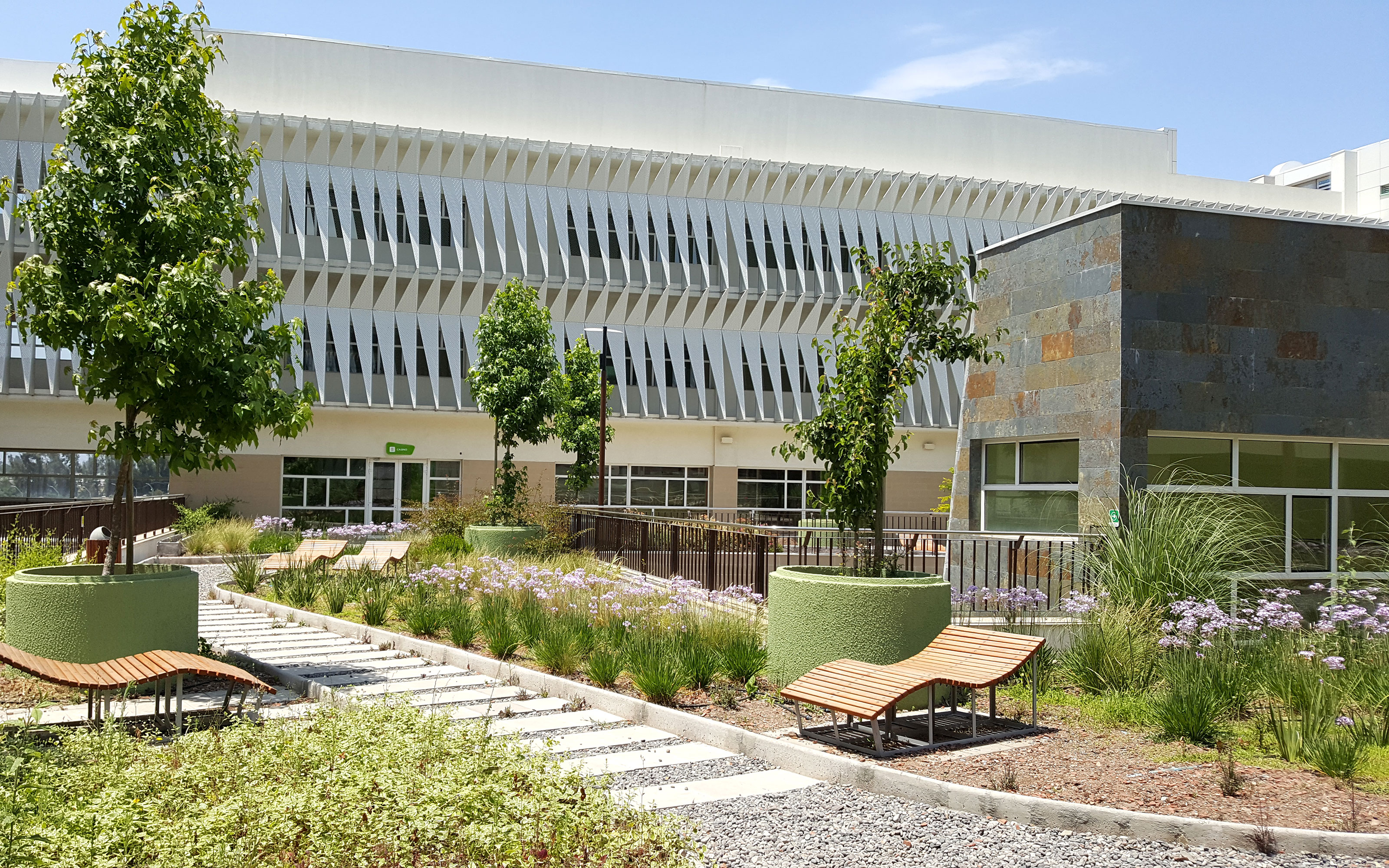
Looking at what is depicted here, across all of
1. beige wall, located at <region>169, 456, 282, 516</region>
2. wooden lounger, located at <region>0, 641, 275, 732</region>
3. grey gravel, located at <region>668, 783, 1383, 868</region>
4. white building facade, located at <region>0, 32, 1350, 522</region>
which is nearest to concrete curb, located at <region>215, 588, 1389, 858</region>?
grey gravel, located at <region>668, 783, 1383, 868</region>

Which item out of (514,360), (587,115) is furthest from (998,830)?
(587,115)

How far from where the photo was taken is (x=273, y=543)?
26484mm

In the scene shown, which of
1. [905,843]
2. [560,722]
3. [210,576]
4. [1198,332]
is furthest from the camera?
[210,576]

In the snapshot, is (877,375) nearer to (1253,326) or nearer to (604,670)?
(604,670)

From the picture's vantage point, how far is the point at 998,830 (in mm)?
6258

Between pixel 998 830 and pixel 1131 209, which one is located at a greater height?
pixel 1131 209

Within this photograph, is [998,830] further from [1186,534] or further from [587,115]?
[587,115]

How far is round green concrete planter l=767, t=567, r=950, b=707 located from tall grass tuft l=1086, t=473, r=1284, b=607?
276 cm

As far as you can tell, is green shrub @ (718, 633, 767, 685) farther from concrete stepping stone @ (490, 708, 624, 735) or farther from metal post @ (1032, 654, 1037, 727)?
metal post @ (1032, 654, 1037, 727)

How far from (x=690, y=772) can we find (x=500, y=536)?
630 inches

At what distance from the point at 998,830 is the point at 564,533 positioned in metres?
18.9

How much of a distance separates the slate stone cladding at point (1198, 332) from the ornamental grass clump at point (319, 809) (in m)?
9.21

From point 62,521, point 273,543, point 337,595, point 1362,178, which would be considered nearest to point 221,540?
point 273,543

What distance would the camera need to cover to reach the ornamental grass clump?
440cm
